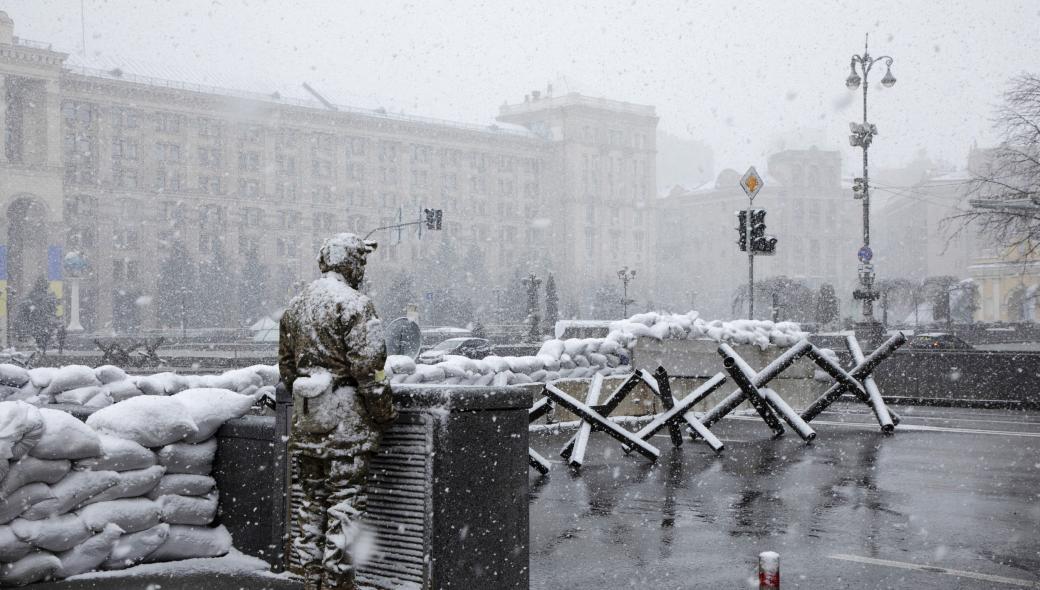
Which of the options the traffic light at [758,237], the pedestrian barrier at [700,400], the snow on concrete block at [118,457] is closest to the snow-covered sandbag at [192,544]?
the snow on concrete block at [118,457]

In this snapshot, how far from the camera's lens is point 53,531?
5820 millimetres

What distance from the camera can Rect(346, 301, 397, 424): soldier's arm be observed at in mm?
5141

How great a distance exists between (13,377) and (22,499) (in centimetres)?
308

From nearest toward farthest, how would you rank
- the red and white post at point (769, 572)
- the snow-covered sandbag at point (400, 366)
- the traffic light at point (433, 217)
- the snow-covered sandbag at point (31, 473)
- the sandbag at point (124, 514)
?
the red and white post at point (769, 572) → the snow-covered sandbag at point (31, 473) → the sandbag at point (124, 514) → the snow-covered sandbag at point (400, 366) → the traffic light at point (433, 217)

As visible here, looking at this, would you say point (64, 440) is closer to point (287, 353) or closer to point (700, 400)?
point (287, 353)

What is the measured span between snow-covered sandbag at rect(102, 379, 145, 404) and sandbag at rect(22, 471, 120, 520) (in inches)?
115

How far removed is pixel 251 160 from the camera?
4038 inches

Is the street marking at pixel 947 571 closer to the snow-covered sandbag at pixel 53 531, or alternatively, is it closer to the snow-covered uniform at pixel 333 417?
the snow-covered uniform at pixel 333 417

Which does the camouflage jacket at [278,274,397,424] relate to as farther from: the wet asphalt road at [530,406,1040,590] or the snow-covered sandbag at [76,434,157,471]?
the wet asphalt road at [530,406,1040,590]

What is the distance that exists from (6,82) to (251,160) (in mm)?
23436

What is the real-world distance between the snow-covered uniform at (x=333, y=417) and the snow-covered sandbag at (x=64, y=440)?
4.47ft

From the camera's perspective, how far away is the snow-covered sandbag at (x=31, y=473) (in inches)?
225

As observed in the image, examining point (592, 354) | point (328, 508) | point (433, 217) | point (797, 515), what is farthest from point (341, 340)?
point (433, 217)

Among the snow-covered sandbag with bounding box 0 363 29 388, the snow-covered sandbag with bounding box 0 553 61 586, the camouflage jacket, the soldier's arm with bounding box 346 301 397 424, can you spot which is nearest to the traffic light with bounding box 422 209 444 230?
the snow-covered sandbag with bounding box 0 363 29 388
